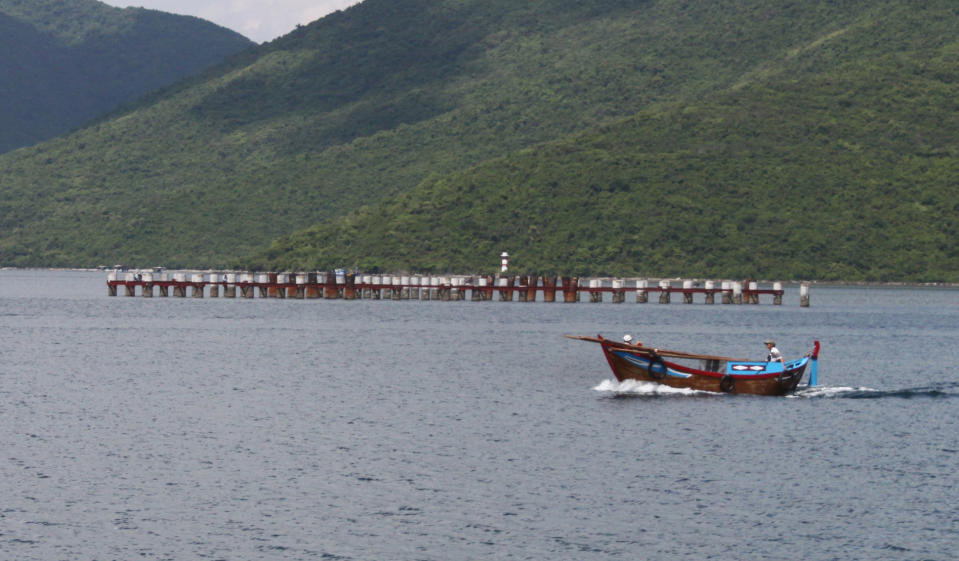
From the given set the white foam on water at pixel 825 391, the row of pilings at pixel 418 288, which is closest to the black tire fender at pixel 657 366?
the white foam on water at pixel 825 391

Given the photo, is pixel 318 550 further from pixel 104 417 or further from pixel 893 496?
pixel 104 417

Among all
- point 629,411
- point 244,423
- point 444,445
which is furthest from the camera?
point 629,411

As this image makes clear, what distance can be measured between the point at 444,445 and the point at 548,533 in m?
14.0

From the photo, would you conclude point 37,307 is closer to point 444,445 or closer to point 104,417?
point 104,417

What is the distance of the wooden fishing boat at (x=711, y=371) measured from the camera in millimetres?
70000

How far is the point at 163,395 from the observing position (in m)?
69.8

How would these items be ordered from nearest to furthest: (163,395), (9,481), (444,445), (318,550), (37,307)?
(318,550) → (9,481) → (444,445) → (163,395) → (37,307)

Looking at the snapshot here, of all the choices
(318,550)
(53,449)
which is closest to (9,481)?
(53,449)

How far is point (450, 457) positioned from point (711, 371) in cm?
2144

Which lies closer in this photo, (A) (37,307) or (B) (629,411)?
(B) (629,411)

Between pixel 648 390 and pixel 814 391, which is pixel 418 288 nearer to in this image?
pixel 648 390

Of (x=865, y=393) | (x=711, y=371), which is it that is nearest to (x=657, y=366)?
(x=711, y=371)

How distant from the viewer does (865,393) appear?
7306 centimetres

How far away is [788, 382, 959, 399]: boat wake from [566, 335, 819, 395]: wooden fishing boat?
1.93 m
